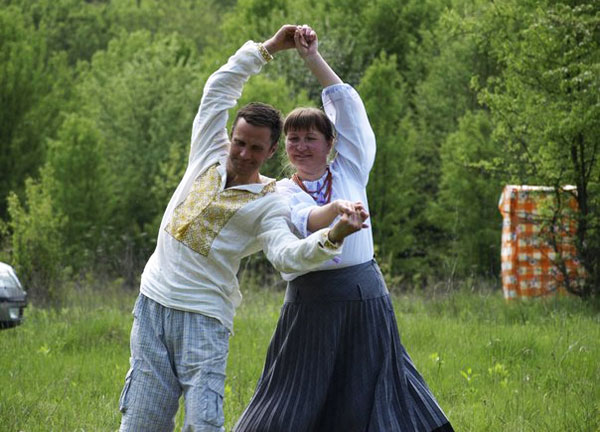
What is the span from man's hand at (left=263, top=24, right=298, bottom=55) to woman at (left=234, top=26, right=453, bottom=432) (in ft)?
0.13

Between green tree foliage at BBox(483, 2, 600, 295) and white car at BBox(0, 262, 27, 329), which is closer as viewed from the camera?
white car at BBox(0, 262, 27, 329)

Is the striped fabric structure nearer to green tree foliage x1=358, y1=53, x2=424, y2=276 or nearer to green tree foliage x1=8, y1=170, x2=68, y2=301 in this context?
green tree foliage x1=8, y1=170, x2=68, y2=301

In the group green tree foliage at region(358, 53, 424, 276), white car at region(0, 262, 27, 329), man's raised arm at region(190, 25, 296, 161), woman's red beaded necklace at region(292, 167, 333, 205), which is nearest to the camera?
man's raised arm at region(190, 25, 296, 161)

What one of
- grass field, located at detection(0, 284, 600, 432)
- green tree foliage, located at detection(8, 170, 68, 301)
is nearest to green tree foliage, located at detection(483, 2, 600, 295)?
grass field, located at detection(0, 284, 600, 432)

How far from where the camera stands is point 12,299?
7.18 metres

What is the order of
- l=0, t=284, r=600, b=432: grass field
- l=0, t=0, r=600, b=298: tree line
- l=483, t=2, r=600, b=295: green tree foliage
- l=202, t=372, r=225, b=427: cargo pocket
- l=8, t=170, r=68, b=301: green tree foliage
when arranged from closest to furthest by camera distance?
1. l=202, t=372, r=225, b=427: cargo pocket
2. l=0, t=284, r=600, b=432: grass field
3. l=483, t=2, r=600, b=295: green tree foliage
4. l=8, t=170, r=68, b=301: green tree foliage
5. l=0, t=0, r=600, b=298: tree line

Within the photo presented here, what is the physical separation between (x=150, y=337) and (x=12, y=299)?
3889mm

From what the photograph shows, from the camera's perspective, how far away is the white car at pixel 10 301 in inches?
280

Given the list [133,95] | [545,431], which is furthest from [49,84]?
[545,431]

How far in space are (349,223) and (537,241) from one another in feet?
33.6

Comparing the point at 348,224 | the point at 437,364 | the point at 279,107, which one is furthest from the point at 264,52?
the point at 279,107

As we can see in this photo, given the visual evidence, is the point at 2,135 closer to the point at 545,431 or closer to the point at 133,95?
the point at 133,95

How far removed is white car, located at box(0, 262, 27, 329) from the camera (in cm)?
711

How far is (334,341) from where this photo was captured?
3.95 metres
